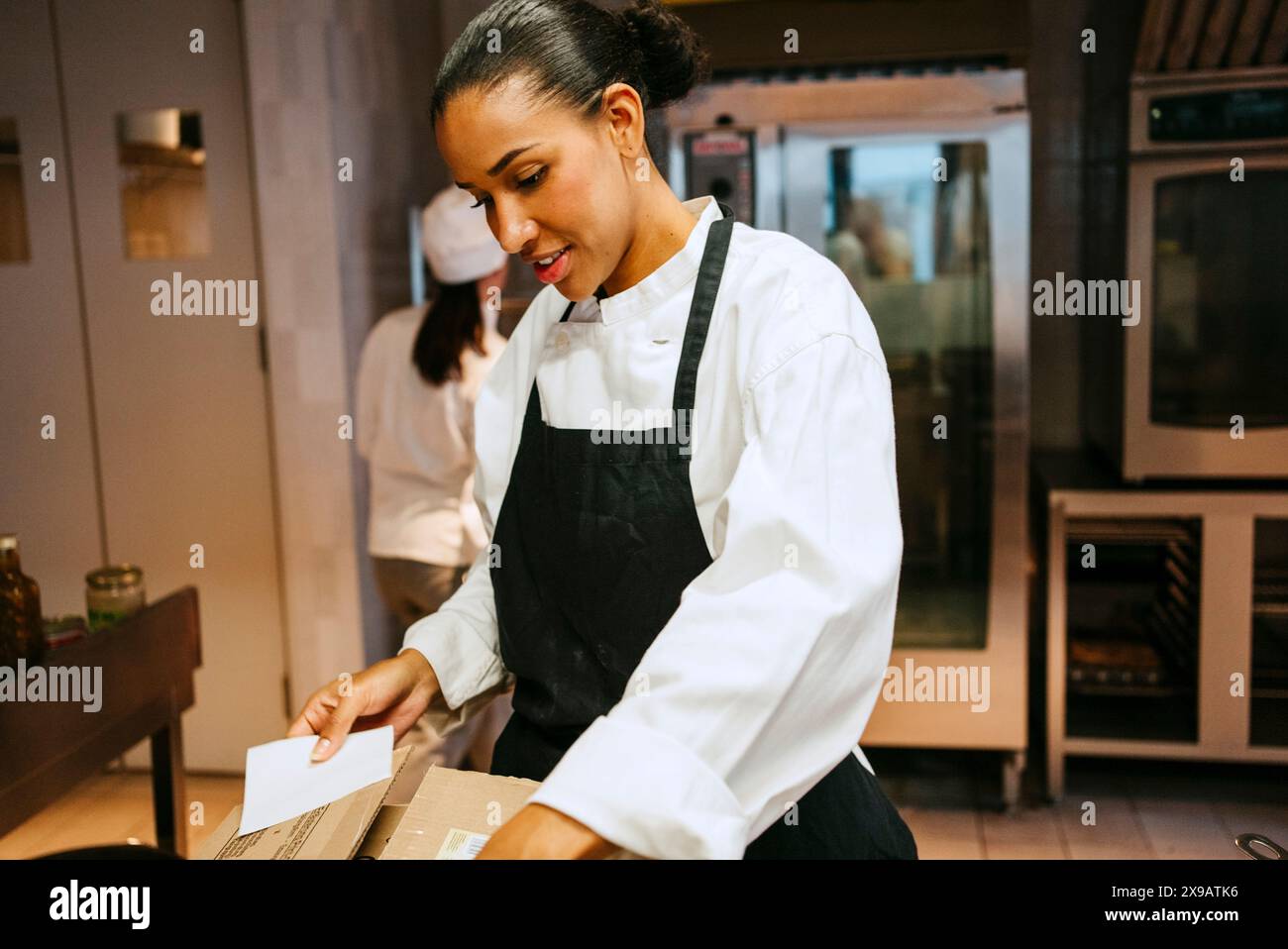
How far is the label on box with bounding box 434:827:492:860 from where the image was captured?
34.9 inches

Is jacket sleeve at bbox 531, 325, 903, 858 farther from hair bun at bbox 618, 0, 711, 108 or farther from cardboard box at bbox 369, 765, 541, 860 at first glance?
hair bun at bbox 618, 0, 711, 108

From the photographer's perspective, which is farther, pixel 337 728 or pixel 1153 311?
pixel 1153 311

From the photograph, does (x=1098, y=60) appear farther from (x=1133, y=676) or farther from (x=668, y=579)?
(x=668, y=579)

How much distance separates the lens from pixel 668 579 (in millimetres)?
1027

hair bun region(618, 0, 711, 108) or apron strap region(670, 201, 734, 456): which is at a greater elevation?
hair bun region(618, 0, 711, 108)

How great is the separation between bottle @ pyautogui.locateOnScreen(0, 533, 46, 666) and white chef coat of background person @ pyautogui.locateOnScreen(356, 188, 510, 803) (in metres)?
1.02

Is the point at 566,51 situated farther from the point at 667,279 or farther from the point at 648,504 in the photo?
the point at 648,504

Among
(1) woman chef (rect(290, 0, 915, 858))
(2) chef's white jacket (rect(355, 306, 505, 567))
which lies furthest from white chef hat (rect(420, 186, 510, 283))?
(1) woman chef (rect(290, 0, 915, 858))

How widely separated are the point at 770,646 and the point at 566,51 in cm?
54

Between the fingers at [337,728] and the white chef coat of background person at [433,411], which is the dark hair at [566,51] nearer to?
the fingers at [337,728]

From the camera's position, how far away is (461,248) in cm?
256

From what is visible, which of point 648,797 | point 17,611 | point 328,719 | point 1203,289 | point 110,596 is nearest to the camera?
point 648,797

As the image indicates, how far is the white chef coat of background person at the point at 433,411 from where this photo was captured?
8.45 ft

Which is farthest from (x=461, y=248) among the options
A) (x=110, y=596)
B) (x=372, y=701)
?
(x=372, y=701)
